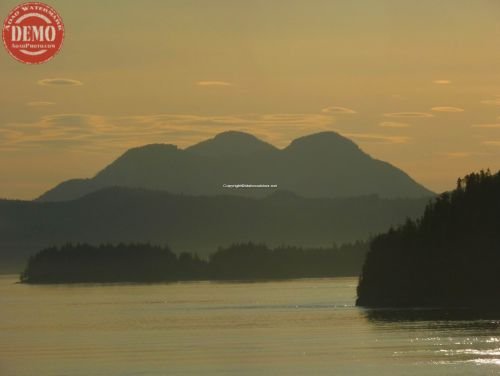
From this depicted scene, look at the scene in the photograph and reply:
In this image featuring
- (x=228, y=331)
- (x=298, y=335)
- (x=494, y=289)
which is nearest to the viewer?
(x=298, y=335)

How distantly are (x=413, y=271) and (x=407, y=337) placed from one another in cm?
6301

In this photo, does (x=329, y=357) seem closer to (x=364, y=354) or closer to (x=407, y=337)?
(x=364, y=354)

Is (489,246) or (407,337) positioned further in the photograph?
(489,246)

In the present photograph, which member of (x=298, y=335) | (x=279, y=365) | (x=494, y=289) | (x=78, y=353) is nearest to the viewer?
(x=279, y=365)

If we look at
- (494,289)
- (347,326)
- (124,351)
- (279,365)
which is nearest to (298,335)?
(347,326)

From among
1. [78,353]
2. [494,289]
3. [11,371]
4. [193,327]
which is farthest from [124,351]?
[494,289]

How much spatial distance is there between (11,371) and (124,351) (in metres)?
17.7

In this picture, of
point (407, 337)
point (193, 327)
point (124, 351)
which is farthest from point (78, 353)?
point (193, 327)

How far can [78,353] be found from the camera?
13138 cm

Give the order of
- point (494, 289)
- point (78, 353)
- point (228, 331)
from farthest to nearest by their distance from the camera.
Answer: point (494, 289), point (228, 331), point (78, 353)

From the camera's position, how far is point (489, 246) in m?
198

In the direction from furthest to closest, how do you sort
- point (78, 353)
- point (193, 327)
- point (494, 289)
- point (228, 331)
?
point (494, 289) → point (193, 327) → point (228, 331) → point (78, 353)

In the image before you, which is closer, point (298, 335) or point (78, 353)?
point (78, 353)

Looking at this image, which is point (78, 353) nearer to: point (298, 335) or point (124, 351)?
point (124, 351)
